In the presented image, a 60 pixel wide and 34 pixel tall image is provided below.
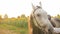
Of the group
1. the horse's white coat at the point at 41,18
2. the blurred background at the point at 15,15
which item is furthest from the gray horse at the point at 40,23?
the blurred background at the point at 15,15

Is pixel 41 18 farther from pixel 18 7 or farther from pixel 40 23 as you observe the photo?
pixel 18 7

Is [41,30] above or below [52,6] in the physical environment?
below

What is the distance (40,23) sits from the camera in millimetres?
1203

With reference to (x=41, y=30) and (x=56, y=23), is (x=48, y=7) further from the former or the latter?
(x=41, y=30)

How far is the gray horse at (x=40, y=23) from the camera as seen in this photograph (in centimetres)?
117

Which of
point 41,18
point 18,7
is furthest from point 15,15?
point 41,18

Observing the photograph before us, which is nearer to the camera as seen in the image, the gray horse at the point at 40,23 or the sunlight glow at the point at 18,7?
the gray horse at the point at 40,23

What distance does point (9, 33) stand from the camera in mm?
1696

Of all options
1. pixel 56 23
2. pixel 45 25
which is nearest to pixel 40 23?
pixel 45 25

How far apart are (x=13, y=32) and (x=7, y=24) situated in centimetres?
10

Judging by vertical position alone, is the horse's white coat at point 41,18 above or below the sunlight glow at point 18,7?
below

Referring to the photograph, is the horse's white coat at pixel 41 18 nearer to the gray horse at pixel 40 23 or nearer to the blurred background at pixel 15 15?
the gray horse at pixel 40 23

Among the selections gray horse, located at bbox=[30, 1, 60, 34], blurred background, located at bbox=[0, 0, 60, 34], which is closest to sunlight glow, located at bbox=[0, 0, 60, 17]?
blurred background, located at bbox=[0, 0, 60, 34]

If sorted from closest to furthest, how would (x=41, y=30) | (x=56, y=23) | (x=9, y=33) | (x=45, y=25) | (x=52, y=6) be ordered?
(x=45, y=25)
(x=41, y=30)
(x=56, y=23)
(x=9, y=33)
(x=52, y=6)
